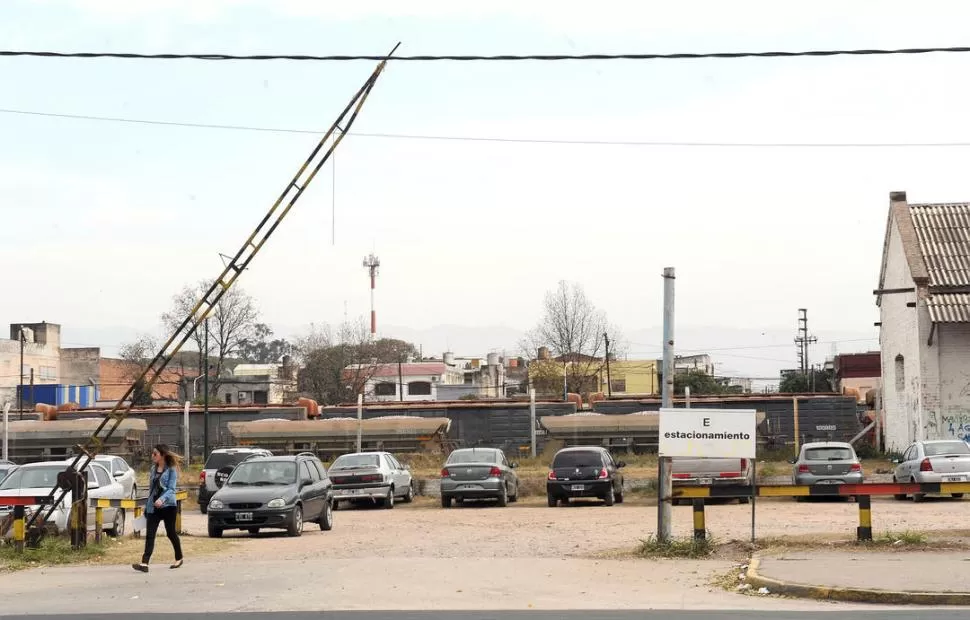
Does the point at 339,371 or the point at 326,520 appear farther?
the point at 339,371

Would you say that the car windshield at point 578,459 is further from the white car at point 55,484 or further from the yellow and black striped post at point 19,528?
the yellow and black striped post at point 19,528

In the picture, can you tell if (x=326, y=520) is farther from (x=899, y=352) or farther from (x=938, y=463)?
(x=899, y=352)

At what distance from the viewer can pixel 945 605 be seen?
12.2m

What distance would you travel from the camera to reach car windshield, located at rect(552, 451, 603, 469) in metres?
31.0

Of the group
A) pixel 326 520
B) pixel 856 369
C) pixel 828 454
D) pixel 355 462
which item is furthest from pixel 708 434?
pixel 856 369

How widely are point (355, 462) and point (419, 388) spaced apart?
269 ft

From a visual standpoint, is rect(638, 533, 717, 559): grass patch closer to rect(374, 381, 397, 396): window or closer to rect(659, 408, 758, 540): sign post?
rect(659, 408, 758, 540): sign post

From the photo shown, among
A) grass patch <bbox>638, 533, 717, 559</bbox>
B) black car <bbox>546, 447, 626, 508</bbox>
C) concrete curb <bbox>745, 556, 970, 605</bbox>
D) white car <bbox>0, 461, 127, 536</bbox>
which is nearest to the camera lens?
concrete curb <bbox>745, 556, 970, 605</bbox>

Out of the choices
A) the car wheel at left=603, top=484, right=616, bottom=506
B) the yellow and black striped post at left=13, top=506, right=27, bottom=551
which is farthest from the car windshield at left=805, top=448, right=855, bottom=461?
the yellow and black striped post at left=13, top=506, right=27, bottom=551

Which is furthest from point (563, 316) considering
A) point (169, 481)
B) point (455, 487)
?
point (169, 481)

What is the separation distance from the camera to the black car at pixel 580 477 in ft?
101

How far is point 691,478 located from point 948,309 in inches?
525

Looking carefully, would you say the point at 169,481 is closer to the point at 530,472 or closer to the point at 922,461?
the point at 922,461

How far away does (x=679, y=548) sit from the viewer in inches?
678
